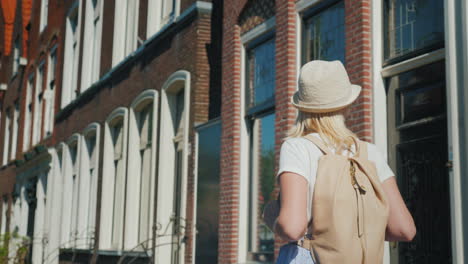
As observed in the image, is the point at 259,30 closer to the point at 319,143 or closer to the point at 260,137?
the point at 260,137

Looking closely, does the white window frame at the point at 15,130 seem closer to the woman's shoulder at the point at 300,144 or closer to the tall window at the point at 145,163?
the tall window at the point at 145,163

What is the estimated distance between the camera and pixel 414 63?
6.05 meters

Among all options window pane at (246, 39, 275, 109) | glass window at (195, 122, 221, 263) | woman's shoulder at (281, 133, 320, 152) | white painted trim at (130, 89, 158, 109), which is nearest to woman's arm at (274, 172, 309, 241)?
woman's shoulder at (281, 133, 320, 152)

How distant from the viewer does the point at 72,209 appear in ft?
59.5

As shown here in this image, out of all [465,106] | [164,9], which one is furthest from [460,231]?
[164,9]

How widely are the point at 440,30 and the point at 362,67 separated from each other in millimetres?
881

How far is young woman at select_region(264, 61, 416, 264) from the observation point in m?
2.78

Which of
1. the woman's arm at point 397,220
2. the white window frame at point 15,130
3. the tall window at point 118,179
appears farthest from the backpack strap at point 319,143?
the white window frame at point 15,130

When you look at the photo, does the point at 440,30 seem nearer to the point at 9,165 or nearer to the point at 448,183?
the point at 448,183

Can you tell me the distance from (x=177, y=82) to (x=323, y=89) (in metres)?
8.44

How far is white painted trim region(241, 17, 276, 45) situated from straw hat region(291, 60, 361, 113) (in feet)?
18.2

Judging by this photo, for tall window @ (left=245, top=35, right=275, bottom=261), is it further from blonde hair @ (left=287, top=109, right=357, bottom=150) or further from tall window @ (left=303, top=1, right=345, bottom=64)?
blonde hair @ (left=287, top=109, right=357, bottom=150)

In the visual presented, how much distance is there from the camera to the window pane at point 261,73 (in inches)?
344

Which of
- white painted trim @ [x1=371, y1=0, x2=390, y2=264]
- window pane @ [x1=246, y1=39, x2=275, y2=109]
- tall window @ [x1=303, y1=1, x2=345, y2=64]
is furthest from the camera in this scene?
window pane @ [x1=246, y1=39, x2=275, y2=109]
